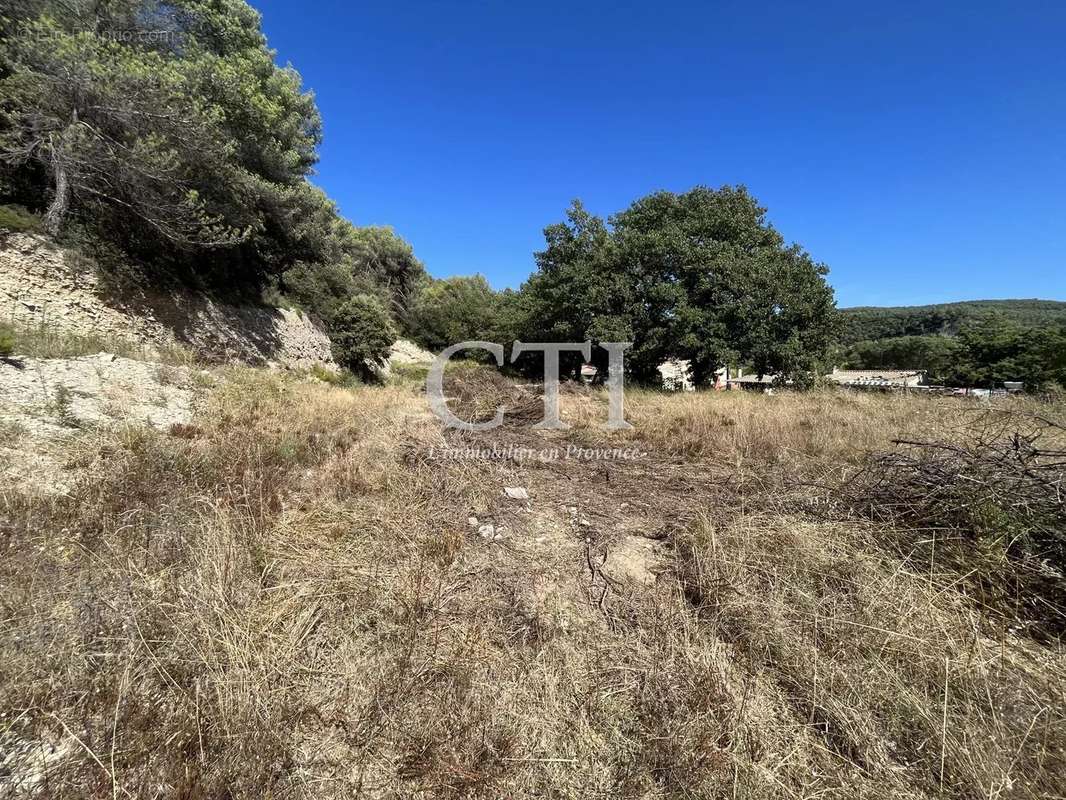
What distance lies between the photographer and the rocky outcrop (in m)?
Answer: 6.41

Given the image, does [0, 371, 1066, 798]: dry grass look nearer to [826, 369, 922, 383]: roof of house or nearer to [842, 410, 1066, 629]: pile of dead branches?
[842, 410, 1066, 629]: pile of dead branches

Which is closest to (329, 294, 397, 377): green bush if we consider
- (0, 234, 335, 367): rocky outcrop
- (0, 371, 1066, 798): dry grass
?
(0, 234, 335, 367): rocky outcrop

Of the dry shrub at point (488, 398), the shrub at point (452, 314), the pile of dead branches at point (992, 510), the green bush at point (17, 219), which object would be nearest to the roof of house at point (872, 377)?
the dry shrub at point (488, 398)

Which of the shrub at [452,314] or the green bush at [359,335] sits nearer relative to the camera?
the green bush at [359,335]

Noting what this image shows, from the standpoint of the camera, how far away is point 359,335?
535 inches

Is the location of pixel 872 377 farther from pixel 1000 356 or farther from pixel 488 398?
pixel 488 398

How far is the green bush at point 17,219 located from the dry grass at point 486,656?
7.29 meters

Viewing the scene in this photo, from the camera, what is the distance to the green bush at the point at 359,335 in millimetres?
13625

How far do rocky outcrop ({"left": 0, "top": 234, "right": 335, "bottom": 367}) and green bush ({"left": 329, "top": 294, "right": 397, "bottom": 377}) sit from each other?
192cm

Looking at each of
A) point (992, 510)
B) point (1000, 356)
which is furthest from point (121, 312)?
point (1000, 356)

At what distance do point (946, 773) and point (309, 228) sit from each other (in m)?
13.6

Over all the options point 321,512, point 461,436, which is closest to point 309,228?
point 461,436

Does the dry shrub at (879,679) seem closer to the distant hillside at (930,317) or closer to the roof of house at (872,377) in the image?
the roof of house at (872,377)

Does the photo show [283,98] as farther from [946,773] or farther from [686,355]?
[946,773]
